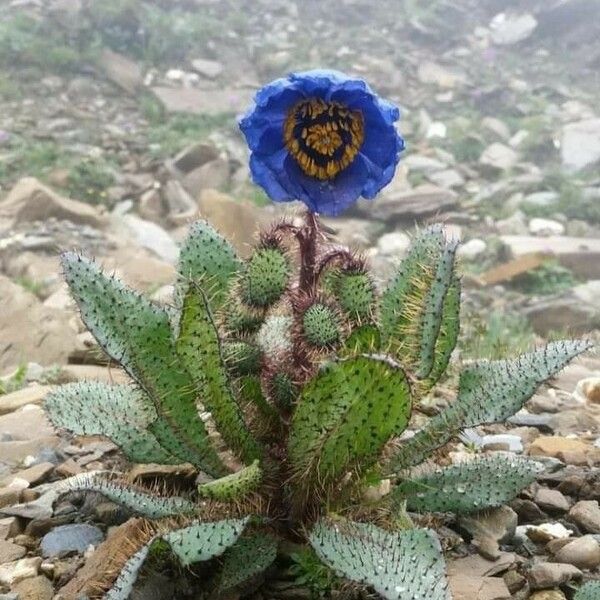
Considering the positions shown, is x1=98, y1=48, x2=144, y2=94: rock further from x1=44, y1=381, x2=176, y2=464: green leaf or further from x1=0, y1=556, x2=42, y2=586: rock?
x1=0, y1=556, x2=42, y2=586: rock

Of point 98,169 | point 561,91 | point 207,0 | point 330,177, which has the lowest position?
point 330,177

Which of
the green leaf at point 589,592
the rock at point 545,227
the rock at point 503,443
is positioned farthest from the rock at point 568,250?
the green leaf at point 589,592

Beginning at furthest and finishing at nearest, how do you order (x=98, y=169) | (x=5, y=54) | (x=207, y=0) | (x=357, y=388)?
(x=207, y=0)
(x=5, y=54)
(x=98, y=169)
(x=357, y=388)

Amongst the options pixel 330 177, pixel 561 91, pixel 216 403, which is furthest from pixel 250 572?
pixel 561 91

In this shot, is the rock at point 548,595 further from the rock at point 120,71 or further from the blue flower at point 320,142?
the rock at point 120,71

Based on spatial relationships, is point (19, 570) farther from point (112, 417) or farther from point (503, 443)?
point (503, 443)

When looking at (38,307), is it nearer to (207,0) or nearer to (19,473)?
(19,473)
